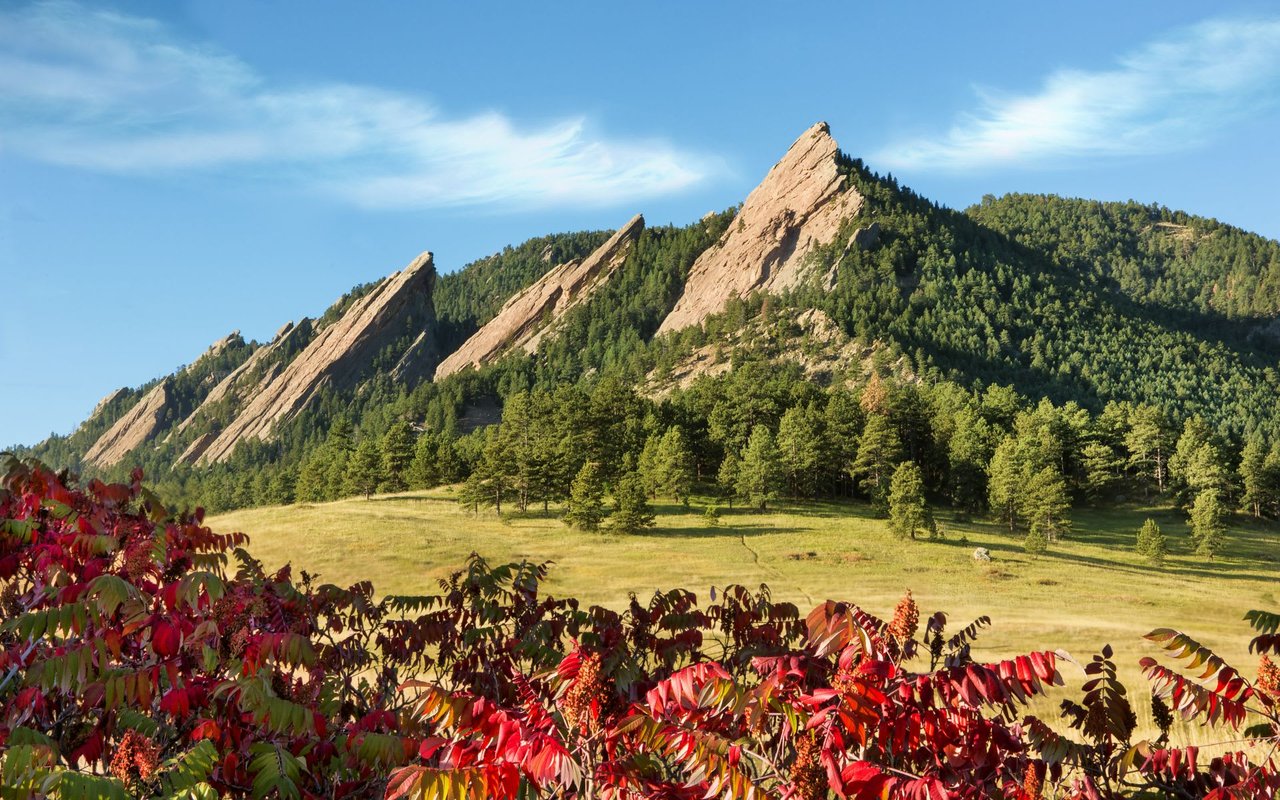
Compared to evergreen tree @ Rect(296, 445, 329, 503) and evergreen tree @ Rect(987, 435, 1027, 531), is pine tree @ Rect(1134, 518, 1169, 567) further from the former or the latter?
evergreen tree @ Rect(296, 445, 329, 503)

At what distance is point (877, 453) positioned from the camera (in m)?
74.5

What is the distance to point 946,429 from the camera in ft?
279

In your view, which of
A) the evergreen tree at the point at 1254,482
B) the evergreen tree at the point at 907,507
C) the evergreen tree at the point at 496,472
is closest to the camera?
the evergreen tree at the point at 907,507

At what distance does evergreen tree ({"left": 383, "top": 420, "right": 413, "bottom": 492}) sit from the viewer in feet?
286

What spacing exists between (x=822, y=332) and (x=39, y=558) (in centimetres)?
15528

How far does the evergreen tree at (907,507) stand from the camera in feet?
196

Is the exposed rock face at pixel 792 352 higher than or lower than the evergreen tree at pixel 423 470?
higher

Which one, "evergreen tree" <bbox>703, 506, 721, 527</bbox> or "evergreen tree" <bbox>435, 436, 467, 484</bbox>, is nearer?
"evergreen tree" <bbox>703, 506, 721, 527</bbox>

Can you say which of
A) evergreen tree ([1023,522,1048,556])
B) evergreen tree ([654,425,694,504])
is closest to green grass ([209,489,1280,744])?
evergreen tree ([1023,522,1048,556])

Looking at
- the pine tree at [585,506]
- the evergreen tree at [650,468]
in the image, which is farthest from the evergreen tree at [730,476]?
the pine tree at [585,506]

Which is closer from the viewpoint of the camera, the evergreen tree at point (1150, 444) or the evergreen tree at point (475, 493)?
the evergreen tree at point (475, 493)

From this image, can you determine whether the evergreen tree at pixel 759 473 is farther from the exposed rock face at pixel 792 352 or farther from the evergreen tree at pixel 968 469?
the exposed rock face at pixel 792 352

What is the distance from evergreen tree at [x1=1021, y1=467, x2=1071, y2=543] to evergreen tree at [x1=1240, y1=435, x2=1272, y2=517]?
26.7 m

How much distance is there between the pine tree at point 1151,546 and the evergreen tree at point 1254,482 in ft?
88.6
